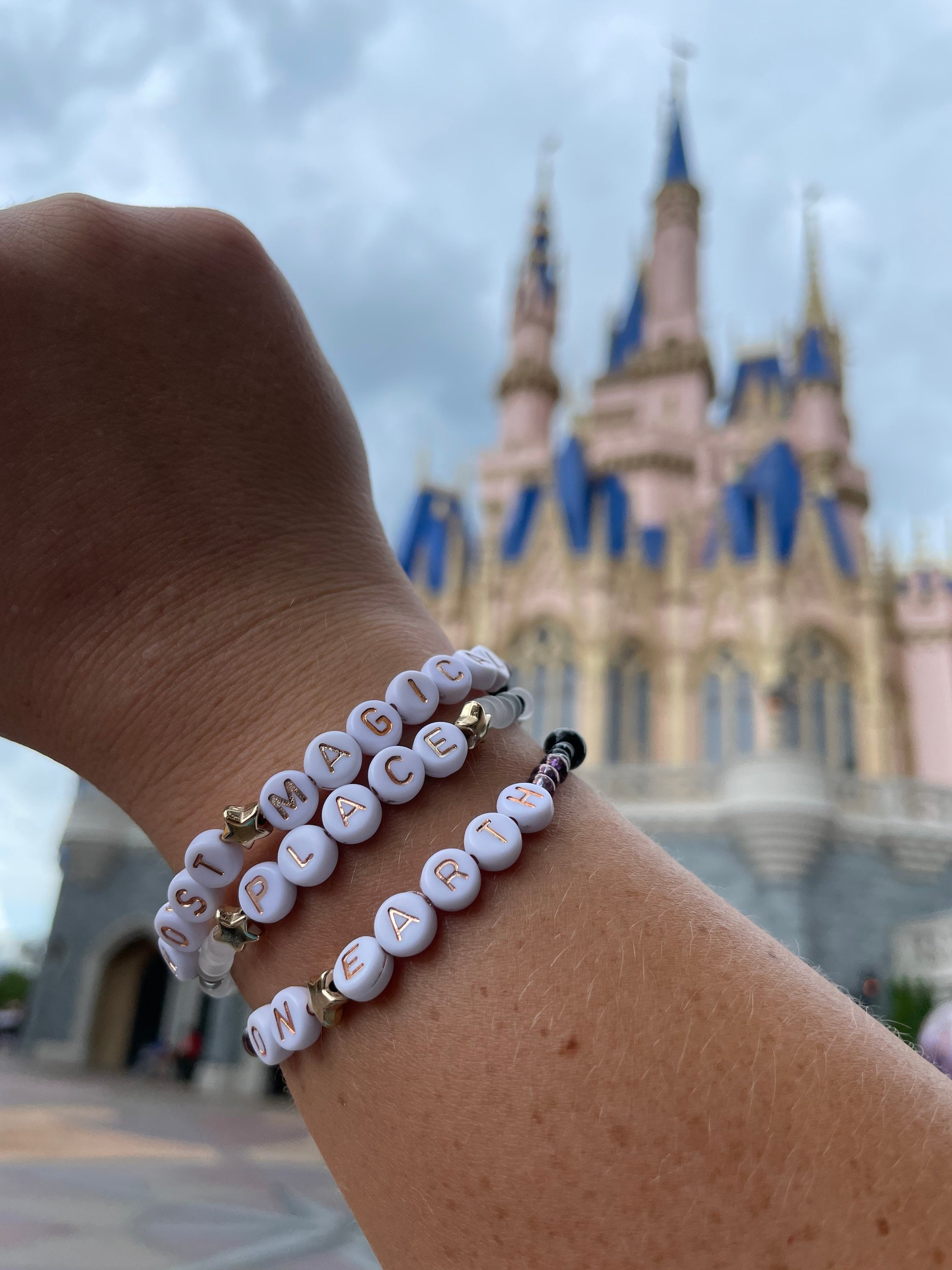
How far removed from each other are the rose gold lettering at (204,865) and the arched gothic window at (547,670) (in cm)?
1437

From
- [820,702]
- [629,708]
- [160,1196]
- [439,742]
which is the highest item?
[820,702]

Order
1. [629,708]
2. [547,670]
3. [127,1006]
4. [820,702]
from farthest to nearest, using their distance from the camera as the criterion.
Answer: [547,670]
[629,708]
[820,702]
[127,1006]

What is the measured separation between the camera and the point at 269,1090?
1212cm

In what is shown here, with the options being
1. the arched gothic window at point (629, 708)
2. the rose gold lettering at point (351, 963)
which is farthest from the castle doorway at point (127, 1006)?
the rose gold lettering at point (351, 963)

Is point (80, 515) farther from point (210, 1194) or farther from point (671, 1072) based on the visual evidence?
point (210, 1194)

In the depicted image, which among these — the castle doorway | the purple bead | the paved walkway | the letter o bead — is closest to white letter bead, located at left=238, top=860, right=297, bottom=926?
the letter o bead

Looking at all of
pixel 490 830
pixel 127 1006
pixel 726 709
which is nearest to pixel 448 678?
pixel 490 830

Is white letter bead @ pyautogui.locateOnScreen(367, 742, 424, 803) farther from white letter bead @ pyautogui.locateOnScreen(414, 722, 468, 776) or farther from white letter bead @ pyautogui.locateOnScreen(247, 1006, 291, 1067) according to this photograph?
white letter bead @ pyautogui.locateOnScreen(247, 1006, 291, 1067)

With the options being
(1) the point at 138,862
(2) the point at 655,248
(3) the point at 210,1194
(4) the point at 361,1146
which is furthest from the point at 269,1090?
(2) the point at 655,248

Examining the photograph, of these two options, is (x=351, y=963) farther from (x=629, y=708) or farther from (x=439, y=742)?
(x=629, y=708)

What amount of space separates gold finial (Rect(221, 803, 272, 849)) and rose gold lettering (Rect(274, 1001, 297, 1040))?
0.37 feet

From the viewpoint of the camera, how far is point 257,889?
2.01ft

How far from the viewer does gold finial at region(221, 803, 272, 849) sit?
24.2 inches

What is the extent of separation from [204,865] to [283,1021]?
0.40 feet
